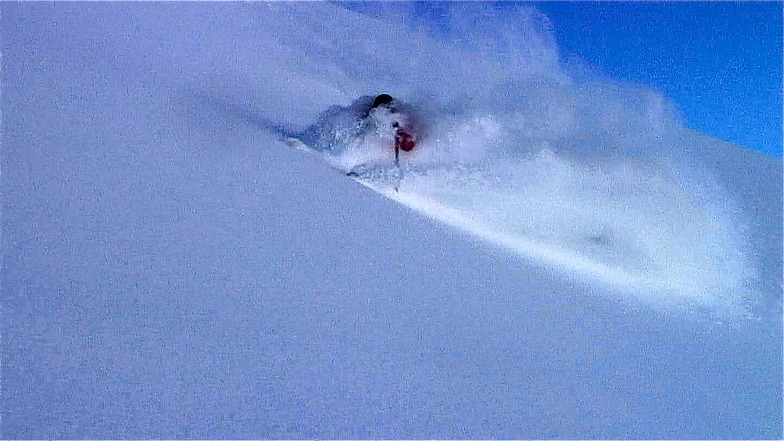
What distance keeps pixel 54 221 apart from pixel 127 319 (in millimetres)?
637

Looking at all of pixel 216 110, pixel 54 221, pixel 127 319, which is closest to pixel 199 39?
pixel 216 110

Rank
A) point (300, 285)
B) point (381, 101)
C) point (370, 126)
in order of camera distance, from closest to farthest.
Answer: point (300, 285) < point (370, 126) < point (381, 101)

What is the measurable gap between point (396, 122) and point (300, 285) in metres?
2.97

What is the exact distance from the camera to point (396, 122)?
4793 mm

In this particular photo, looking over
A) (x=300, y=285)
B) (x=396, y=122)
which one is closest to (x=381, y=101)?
(x=396, y=122)

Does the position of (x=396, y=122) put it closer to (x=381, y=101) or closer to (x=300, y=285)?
(x=381, y=101)

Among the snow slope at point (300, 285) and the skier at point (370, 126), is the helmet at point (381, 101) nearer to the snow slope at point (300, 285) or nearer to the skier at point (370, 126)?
the skier at point (370, 126)

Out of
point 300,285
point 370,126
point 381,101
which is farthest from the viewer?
point 381,101

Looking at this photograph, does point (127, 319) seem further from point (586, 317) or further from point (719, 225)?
point (719, 225)

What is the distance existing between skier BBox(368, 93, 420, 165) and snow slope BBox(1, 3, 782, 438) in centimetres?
27

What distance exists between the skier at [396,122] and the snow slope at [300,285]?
0.27 meters

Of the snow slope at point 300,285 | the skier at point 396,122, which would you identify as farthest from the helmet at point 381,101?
the snow slope at point 300,285

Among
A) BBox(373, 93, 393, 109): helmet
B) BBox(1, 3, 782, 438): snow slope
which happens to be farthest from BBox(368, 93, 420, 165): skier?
BBox(1, 3, 782, 438): snow slope

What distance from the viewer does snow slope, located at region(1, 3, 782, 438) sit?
4.91 feet
